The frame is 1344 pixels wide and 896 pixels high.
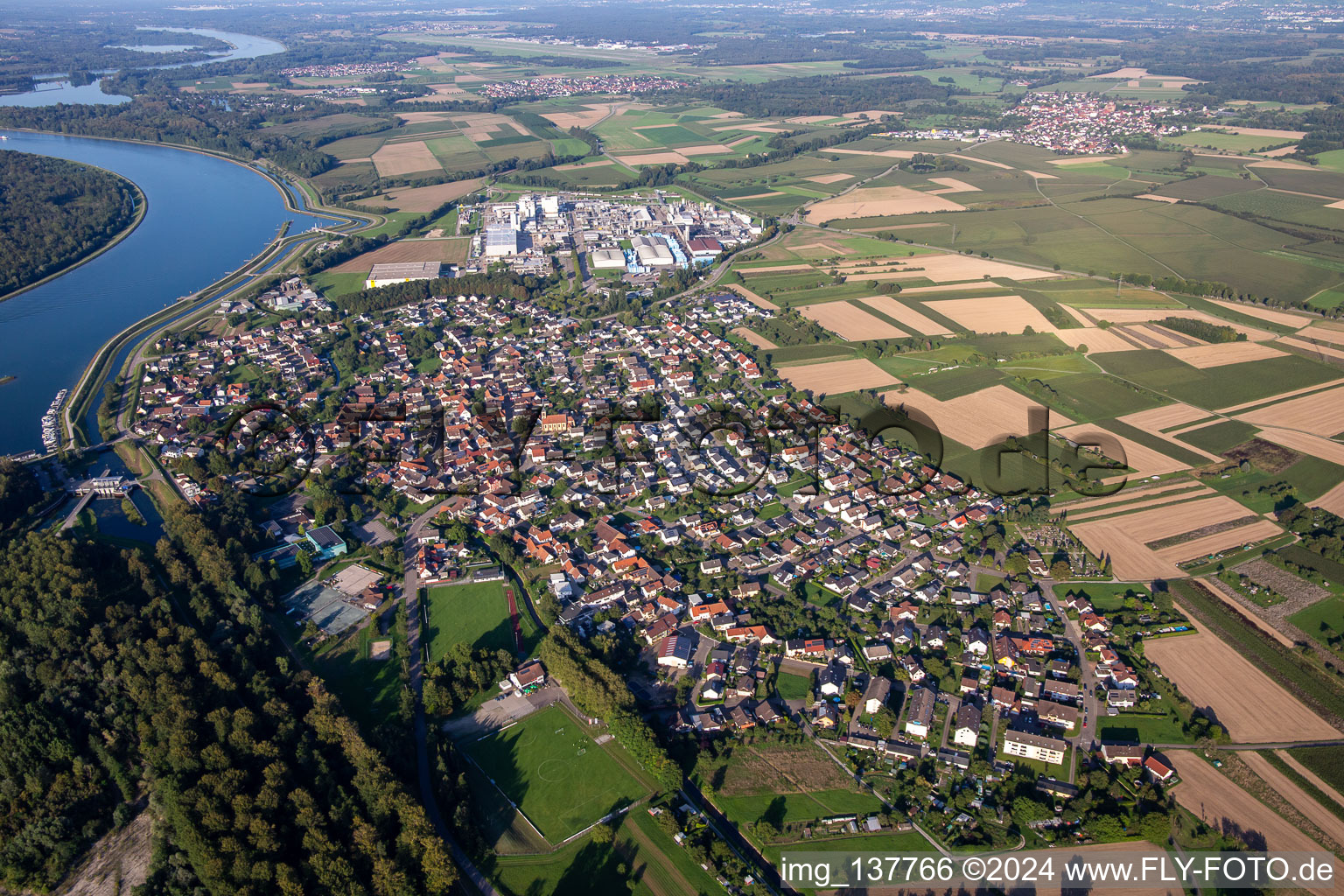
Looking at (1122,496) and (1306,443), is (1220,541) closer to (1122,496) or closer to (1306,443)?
(1122,496)

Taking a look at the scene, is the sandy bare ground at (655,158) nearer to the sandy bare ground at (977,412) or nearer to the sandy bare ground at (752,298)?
the sandy bare ground at (752,298)

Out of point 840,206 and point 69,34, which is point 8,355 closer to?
point 840,206

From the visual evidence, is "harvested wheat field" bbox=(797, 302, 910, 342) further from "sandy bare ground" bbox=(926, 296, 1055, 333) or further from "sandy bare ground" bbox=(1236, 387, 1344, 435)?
"sandy bare ground" bbox=(1236, 387, 1344, 435)

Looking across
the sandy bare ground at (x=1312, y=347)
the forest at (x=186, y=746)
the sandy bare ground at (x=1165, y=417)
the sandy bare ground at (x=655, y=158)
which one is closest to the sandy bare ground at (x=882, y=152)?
the sandy bare ground at (x=655, y=158)

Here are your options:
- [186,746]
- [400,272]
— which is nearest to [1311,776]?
[186,746]

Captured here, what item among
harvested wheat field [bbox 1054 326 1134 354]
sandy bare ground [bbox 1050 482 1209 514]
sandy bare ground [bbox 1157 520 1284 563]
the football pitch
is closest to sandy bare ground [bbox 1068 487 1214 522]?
sandy bare ground [bbox 1050 482 1209 514]
